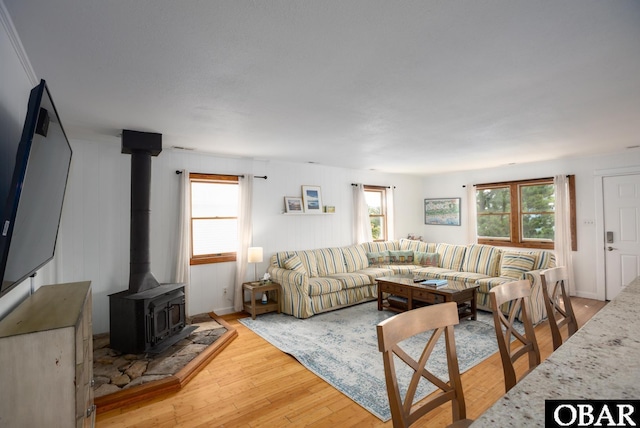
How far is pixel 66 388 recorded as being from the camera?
3.86ft

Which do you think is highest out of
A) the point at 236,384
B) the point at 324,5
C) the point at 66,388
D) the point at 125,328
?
the point at 324,5

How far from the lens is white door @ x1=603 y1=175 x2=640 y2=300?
492 centimetres

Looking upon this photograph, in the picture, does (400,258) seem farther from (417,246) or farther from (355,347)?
(355,347)

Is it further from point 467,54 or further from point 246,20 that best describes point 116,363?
point 467,54

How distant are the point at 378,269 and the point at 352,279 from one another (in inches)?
35.0

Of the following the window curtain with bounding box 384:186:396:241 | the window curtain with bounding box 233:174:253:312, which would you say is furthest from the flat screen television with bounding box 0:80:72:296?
the window curtain with bounding box 384:186:396:241

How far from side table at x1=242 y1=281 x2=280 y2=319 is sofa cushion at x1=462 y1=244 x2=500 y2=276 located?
A: 3.22m

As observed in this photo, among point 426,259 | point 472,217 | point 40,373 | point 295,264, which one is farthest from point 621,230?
point 40,373

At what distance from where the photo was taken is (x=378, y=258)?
20.1 feet

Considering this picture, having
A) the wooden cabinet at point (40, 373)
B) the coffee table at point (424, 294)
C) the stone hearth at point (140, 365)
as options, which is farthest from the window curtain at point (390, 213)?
the wooden cabinet at point (40, 373)

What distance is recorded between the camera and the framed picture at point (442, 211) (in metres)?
7.09

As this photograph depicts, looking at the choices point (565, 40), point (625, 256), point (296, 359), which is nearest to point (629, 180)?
point (625, 256)

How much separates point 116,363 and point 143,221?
56.8 inches

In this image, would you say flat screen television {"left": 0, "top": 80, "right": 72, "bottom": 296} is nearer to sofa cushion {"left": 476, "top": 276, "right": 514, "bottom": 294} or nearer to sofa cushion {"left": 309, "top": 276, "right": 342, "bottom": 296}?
sofa cushion {"left": 309, "top": 276, "right": 342, "bottom": 296}
